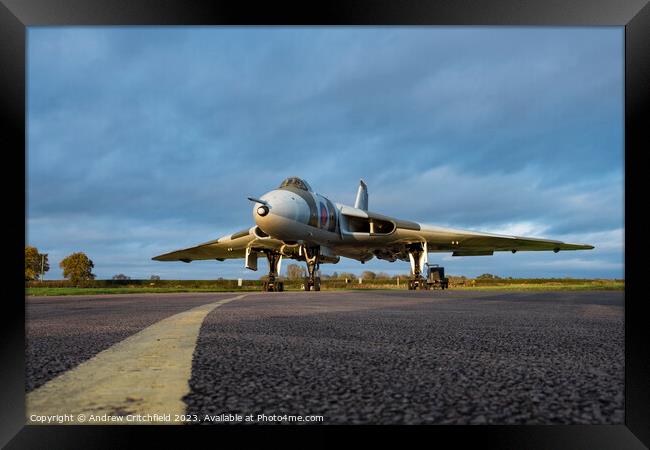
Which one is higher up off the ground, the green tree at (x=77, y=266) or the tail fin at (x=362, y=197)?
the tail fin at (x=362, y=197)

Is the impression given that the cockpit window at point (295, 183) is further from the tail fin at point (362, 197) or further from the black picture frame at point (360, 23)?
the black picture frame at point (360, 23)

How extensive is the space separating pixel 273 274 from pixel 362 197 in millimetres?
16757

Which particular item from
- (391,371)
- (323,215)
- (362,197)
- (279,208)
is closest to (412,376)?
(391,371)

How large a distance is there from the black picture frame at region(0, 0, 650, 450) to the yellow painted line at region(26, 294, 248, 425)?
6 cm

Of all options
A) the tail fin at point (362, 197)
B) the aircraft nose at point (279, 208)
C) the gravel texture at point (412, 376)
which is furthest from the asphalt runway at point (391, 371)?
the tail fin at point (362, 197)

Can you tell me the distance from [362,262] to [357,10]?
2990 centimetres

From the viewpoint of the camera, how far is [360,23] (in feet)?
8.00

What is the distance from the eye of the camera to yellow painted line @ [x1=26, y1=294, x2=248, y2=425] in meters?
1.63

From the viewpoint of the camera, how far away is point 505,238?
24922 mm

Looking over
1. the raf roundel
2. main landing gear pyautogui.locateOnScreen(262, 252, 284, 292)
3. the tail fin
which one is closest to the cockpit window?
the raf roundel

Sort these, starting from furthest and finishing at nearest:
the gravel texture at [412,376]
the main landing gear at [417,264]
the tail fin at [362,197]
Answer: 1. the tail fin at [362,197]
2. the main landing gear at [417,264]
3. the gravel texture at [412,376]

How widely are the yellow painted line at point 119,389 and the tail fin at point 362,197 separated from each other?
34432 mm

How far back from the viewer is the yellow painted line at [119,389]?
1.63m

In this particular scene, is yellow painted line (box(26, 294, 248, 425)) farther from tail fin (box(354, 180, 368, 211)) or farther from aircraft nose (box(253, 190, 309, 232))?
tail fin (box(354, 180, 368, 211))
